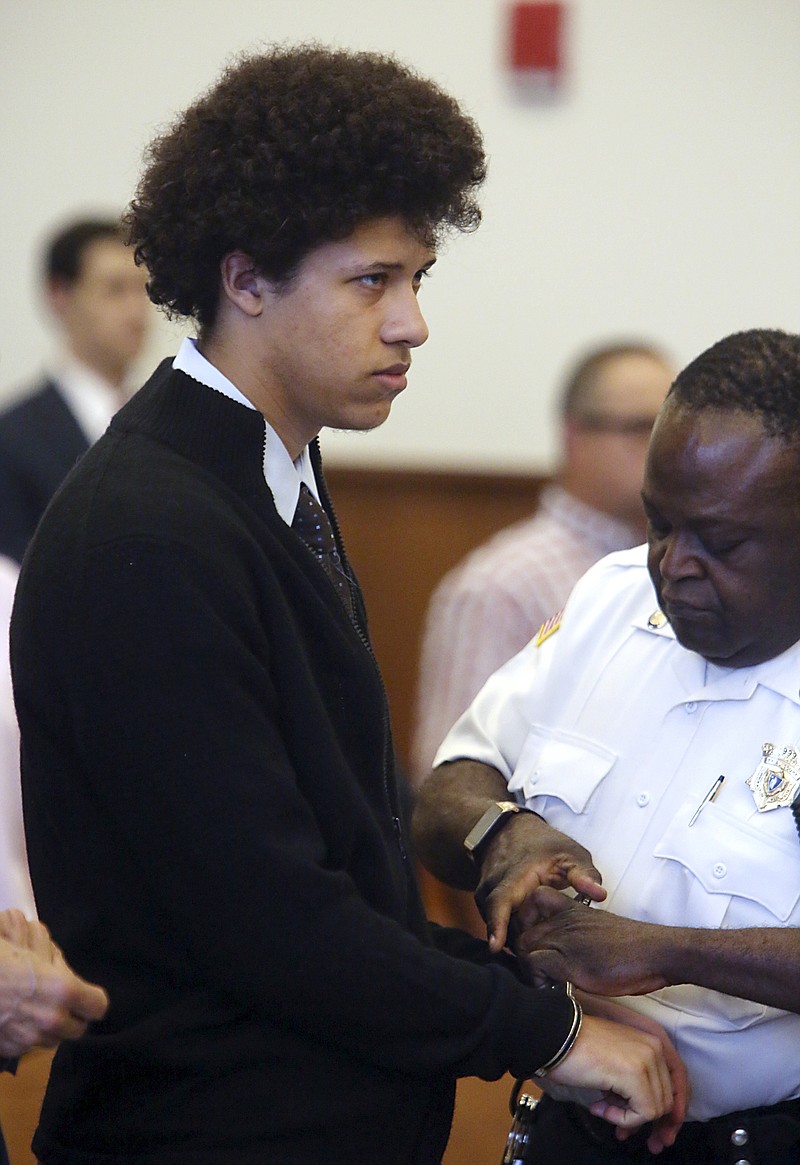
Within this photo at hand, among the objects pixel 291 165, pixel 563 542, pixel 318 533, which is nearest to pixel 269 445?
pixel 318 533

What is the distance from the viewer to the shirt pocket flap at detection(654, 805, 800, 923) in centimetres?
145

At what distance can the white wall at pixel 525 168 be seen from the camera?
14.9 ft

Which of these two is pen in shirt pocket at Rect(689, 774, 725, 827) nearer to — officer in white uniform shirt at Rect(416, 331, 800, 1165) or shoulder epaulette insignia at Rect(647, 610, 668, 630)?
officer in white uniform shirt at Rect(416, 331, 800, 1165)

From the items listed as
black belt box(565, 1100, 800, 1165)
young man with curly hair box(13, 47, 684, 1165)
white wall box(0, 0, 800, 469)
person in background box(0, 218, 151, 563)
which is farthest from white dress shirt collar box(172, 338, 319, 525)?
white wall box(0, 0, 800, 469)

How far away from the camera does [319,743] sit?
4.35ft

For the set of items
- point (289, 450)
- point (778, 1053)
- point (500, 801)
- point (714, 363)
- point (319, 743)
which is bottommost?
point (778, 1053)

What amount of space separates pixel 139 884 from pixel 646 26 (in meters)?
3.97

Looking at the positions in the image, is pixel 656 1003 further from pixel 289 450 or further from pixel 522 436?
pixel 522 436

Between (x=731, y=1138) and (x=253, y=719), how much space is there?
683 millimetres

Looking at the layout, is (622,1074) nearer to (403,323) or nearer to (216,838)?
(216,838)

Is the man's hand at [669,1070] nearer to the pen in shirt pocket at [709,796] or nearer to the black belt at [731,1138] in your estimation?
the black belt at [731,1138]

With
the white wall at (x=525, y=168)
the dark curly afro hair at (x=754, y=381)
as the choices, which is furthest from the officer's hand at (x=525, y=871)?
the white wall at (x=525, y=168)

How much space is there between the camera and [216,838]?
1.23m

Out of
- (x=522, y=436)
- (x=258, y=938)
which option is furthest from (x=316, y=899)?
(x=522, y=436)
